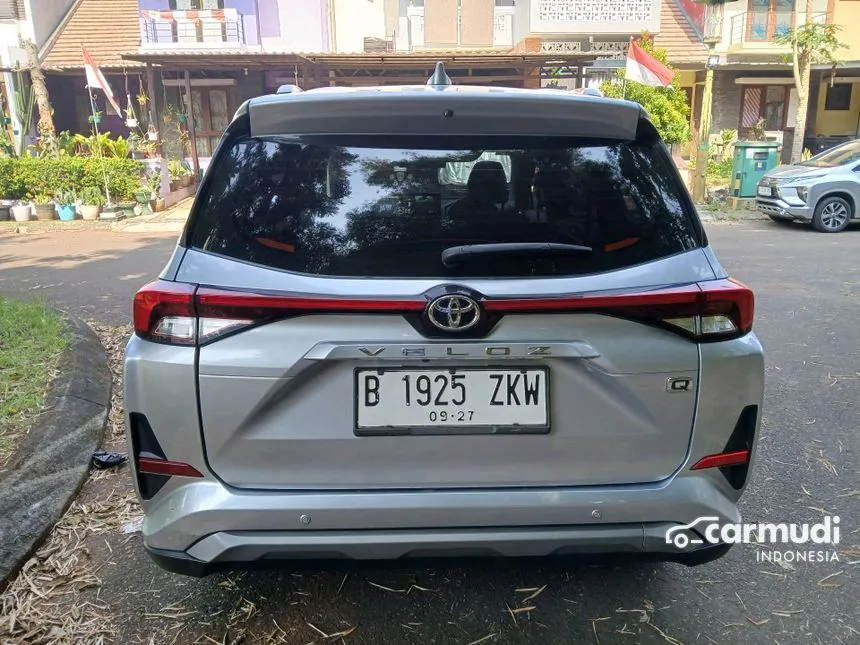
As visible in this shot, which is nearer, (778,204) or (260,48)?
(778,204)

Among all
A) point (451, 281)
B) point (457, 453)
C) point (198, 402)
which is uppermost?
point (451, 281)

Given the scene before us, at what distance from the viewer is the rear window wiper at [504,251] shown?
1.98m

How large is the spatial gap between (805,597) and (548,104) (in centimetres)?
196

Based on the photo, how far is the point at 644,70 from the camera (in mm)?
14234

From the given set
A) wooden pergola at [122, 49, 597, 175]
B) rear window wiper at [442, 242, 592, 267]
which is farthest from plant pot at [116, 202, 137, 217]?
rear window wiper at [442, 242, 592, 267]

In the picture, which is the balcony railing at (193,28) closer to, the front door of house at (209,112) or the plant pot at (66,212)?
the front door of house at (209,112)

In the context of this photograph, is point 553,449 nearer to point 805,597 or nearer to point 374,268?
point 374,268

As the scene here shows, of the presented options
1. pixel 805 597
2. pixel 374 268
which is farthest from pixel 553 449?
pixel 805 597

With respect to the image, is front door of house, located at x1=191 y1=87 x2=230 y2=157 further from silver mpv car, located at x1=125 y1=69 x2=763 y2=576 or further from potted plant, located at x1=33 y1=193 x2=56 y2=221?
silver mpv car, located at x1=125 y1=69 x2=763 y2=576

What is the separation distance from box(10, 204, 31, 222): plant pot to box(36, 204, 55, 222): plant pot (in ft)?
0.61

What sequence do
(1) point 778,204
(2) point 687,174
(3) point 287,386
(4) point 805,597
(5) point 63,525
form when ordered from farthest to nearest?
(2) point 687,174 → (1) point 778,204 → (5) point 63,525 → (4) point 805,597 → (3) point 287,386

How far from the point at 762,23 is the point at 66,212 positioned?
20581mm

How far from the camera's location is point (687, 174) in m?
19.6

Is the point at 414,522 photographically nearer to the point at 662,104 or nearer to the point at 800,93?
the point at 662,104
